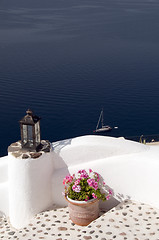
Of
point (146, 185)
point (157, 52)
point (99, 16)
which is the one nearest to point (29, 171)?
point (146, 185)

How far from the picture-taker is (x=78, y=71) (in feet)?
194

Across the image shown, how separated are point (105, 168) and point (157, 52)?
67.9 meters

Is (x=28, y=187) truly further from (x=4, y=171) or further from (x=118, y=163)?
(x=118, y=163)

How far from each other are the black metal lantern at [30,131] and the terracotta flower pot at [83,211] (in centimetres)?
142

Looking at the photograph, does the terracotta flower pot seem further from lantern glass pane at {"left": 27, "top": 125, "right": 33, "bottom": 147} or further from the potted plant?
lantern glass pane at {"left": 27, "top": 125, "right": 33, "bottom": 147}

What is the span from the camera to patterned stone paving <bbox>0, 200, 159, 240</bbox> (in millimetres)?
5961

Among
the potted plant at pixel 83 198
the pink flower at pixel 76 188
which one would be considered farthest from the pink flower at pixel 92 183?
the pink flower at pixel 76 188

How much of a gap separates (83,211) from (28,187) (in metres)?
1.27

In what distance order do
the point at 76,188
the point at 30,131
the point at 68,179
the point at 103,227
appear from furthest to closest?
1. the point at 30,131
2. the point at 68,179
3. the point at 76,188
4. the point at 103,227

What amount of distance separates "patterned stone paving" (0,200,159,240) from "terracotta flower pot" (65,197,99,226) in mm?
146

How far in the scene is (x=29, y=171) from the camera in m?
6.82

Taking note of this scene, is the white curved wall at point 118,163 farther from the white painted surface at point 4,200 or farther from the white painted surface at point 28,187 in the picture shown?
the white painted surface at point 4,200

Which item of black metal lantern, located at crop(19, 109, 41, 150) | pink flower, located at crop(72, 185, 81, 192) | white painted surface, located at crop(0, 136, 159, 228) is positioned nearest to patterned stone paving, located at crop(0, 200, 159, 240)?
white painted surface, located at crop(0, 136, 159, 228)

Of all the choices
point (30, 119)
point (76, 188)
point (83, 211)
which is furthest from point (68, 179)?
point (30, 119)
